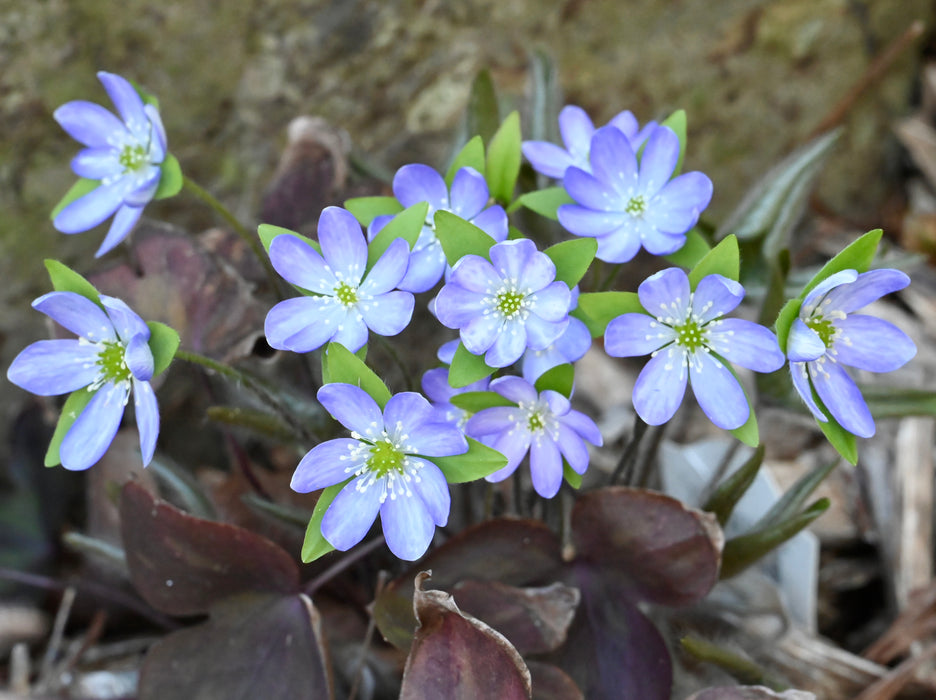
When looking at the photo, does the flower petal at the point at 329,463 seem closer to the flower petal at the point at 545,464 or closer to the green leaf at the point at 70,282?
the flower petal at the point at 545,464

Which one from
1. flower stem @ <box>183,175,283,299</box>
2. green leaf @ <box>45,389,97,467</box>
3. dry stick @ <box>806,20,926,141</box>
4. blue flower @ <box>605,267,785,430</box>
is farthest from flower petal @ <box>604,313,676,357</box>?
dry stick @ <box>806,20,926,141</box>

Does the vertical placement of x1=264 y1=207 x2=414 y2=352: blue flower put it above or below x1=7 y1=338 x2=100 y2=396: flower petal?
above

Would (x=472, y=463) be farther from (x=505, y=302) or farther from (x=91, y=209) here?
(x=91, y=209)

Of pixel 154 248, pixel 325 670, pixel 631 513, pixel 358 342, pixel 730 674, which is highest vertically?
pixel 358 342

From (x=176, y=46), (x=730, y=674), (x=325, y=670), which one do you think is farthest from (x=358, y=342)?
(x=176, y=46)

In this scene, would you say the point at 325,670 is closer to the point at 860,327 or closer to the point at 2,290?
the point at 860,327

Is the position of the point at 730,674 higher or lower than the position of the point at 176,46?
lower

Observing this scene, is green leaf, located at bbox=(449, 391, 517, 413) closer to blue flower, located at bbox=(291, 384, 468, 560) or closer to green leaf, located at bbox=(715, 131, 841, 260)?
blue flower, located at bbox=(291, 384, 468, 560)

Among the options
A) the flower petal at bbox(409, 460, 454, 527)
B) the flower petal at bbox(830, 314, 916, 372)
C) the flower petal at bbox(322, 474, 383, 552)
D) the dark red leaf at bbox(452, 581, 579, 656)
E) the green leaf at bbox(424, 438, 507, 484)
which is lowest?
the dark red leaf at bbox(452, 581, 579, 656)
